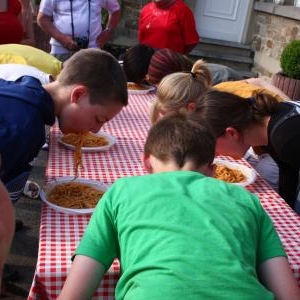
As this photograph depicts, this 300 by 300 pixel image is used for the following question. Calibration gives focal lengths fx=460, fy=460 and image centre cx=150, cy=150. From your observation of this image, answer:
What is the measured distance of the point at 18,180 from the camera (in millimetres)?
1986

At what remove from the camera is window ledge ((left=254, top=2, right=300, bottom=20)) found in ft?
23.3

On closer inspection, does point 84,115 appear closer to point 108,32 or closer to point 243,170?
point 243,170

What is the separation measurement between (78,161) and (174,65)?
61.9 inches

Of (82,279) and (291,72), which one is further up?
(82,279)

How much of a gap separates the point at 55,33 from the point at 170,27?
133 centimetres

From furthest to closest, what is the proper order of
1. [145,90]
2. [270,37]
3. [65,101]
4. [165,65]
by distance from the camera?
[270,37]
[145,90]
[165,65]
[65,101]

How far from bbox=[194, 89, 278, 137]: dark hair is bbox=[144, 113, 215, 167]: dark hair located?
25.9 inches

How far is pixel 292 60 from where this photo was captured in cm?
649

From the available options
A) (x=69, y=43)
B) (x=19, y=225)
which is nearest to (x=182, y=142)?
(x=19, y=225)

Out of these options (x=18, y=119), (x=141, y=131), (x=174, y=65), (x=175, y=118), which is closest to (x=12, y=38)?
(x=174, y=65)

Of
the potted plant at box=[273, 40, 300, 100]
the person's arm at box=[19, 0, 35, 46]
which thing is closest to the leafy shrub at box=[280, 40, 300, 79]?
the potted plant at box=[273, 40, 300, 100]

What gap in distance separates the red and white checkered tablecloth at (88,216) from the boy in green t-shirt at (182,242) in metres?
0.15

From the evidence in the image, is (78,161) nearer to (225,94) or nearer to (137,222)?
(225,94)

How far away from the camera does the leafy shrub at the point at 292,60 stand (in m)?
6.34
